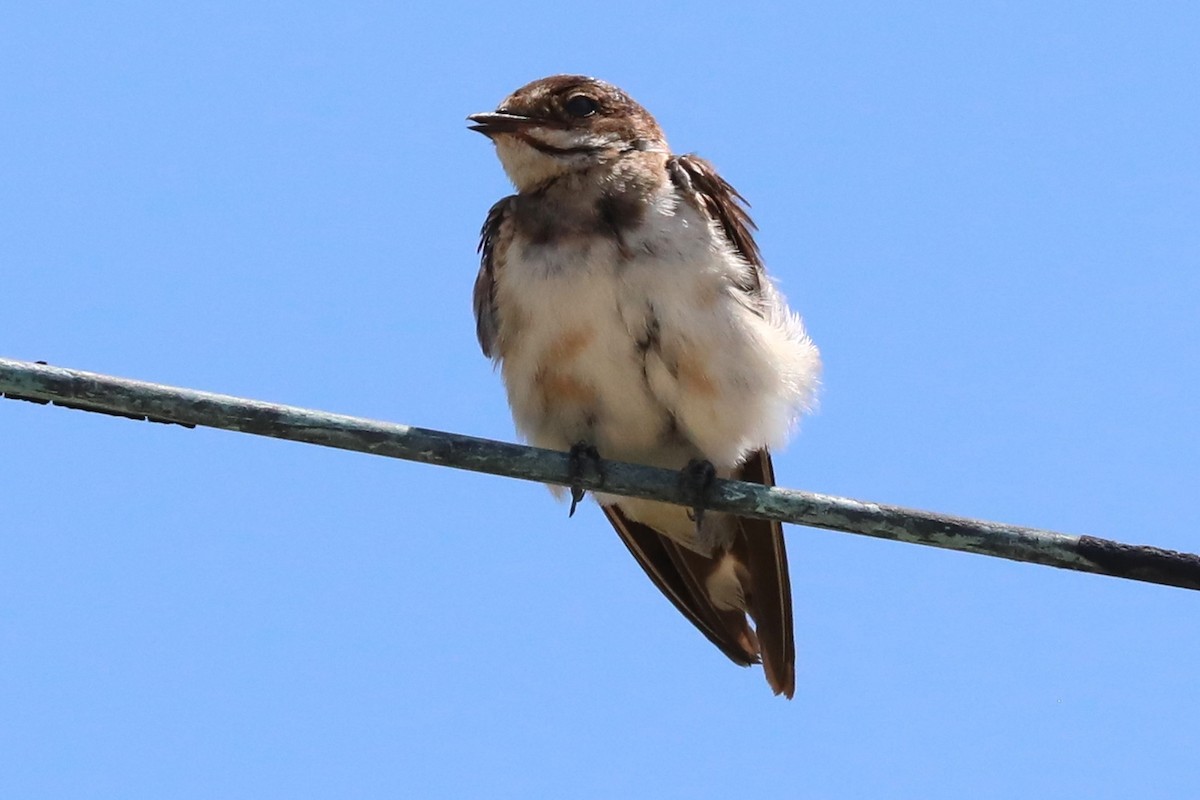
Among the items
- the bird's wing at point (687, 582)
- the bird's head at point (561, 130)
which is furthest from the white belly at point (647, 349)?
the bird's wing at point (687, 582)

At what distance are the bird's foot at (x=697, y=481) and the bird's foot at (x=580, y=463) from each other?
0.36 metres

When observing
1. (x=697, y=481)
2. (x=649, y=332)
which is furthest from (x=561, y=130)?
(x=697, y=481)

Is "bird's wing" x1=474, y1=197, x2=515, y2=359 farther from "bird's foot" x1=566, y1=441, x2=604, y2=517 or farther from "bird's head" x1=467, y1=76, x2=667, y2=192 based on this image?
"bird's foot" x1=566, y1=441, x2=604, y2=517

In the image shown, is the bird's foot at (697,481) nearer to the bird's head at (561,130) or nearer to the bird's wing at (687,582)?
the bird's wing at (687,582)

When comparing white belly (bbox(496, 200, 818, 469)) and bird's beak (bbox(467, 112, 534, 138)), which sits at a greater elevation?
bird's beak (bbox(467, 112, 534, 138))

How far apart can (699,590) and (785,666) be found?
2.19ft

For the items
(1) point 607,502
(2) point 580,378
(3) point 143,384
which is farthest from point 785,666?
(3) point 143,384

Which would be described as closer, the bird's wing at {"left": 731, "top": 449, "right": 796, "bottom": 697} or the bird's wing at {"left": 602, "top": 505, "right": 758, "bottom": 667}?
the bird's wing at {"left": 731, "top": 449, "right": 796, "bottom": 697}

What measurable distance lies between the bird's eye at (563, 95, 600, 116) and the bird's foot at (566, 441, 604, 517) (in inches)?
69.9

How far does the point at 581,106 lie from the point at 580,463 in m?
2.43

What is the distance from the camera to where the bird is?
732cm

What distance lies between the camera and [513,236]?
25.4 ft

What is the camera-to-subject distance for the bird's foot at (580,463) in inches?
244

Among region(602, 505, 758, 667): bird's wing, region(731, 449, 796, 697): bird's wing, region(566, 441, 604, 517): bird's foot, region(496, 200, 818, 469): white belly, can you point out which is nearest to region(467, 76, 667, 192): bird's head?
region(496, 200, 818, 469): white belly
